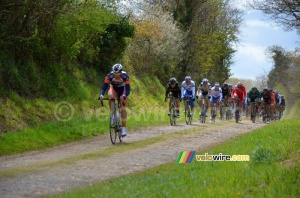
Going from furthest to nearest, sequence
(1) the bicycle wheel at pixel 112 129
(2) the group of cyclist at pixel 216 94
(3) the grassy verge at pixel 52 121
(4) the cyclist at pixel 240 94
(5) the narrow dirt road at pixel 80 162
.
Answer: (4) the cyclist at pixel 240 94 < (2) the group of cyclist at pixel 216 94 < (1) the bicycle wheel at pixel 112 129 < (3) the grassy verge at pixel 52 121 < (5) the narrow dirt road at pixel 80 162

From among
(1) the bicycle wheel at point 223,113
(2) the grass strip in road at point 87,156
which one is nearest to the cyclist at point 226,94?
(1) the bicycle wheel at point 223,113

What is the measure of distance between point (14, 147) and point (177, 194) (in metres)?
8.22

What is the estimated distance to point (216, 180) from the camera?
8.25 metres

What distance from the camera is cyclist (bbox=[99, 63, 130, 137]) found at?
15422 mm

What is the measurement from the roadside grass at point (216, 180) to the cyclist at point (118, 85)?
16.4 ft

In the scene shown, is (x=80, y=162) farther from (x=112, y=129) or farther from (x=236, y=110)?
(x=236, y=110)

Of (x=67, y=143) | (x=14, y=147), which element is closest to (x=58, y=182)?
(x=14, y=147)

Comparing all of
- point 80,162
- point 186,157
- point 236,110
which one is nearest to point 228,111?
point 236,110

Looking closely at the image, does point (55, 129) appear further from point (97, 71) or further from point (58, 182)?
point (97, 71)

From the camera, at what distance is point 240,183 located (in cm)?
790

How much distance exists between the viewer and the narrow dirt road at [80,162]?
905 cm

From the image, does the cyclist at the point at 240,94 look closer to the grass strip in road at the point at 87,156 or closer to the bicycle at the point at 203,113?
the bicycle at the point at 203,113

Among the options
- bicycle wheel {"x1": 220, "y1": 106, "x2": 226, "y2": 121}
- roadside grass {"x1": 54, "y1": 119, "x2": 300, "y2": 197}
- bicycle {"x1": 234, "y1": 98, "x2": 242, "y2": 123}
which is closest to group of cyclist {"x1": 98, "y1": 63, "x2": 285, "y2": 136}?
bicycle {"x1": 234, "y1": 98, "x2": 242, "y2": 123}

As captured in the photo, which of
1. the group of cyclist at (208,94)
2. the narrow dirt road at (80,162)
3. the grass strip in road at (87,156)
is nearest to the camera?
the narrow dirt road at (80,162)
